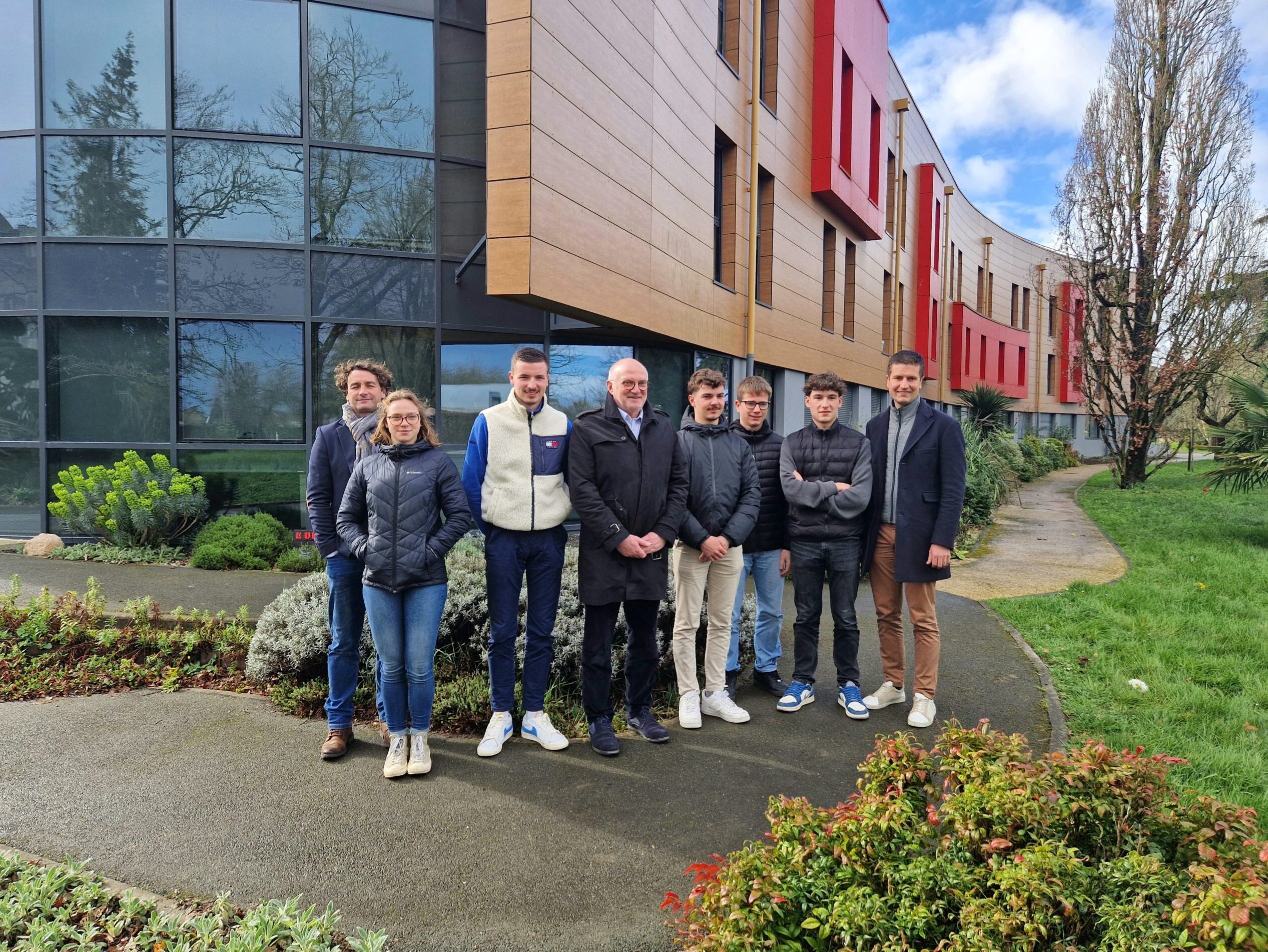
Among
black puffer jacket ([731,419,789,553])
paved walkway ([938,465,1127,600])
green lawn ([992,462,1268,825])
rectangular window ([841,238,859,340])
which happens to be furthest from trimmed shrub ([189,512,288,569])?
rectangular window ([841,238,859,340])

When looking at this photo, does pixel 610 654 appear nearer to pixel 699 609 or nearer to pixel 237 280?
pixel 699 609

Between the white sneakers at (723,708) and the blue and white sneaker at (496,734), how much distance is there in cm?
108

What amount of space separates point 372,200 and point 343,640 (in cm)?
750

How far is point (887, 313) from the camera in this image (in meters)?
23.2

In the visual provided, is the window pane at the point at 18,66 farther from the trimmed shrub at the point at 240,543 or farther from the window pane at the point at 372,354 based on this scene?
the trimmed shrub at the point at 240,543

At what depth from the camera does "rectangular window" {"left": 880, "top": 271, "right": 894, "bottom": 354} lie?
→ 22705mm

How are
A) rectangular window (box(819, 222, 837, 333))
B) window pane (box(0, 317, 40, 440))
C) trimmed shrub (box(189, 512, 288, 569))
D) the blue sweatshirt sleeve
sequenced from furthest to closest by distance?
rectangular window (box(819, 222, 837, 333)) < window pane (box(0, 317, 40, 440)) < trimmed shrub (box(189, 512, 288, 569)) < the blue sweatshirt sleeve

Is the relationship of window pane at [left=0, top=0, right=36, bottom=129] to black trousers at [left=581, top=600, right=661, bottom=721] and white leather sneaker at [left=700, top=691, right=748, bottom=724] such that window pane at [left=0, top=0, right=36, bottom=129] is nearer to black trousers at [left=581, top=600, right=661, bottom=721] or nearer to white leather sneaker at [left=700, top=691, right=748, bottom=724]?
black trousers at [left=581, top=600, right=661, bottom=721]

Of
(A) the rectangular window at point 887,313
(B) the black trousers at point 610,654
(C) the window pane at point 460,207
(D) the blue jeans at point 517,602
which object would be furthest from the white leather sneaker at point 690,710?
(A) the rectangular window at point 887,313

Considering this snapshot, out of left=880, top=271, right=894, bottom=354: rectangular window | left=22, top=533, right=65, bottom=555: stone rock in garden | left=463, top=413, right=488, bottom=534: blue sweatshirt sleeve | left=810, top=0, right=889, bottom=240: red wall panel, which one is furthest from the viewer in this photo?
left=880, top=271, right=894, bottom=354: rectangular window

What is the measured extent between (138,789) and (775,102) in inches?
589

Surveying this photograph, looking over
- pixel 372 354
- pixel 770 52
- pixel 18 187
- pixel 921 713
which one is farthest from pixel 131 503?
pixel 770 52

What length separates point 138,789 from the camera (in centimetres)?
364

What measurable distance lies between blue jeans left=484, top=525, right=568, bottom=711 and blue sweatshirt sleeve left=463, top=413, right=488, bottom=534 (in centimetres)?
14
